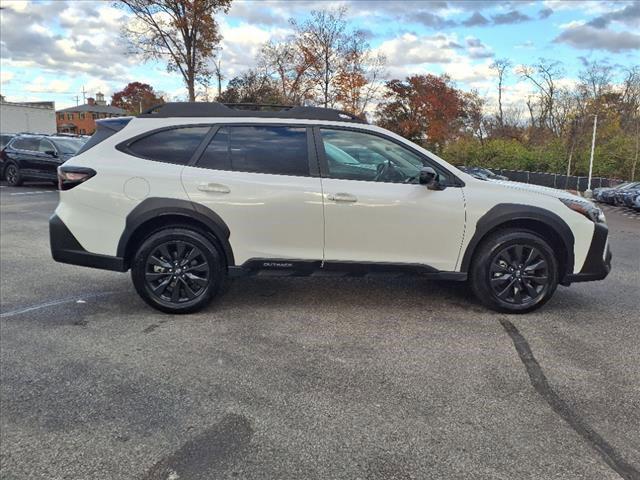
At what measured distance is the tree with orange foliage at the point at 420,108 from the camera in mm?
46781

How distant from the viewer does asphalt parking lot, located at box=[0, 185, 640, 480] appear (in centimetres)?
262

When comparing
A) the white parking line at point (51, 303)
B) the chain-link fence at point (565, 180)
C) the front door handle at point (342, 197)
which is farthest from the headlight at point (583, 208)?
the chain-link fence at point (565, 180)

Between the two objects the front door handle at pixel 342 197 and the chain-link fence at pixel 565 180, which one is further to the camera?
the chain-link fence at pixel 565 180

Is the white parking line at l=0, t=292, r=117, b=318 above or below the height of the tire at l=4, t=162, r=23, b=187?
below

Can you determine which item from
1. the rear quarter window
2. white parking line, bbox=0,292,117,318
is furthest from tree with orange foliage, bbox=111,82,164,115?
white parking line, bbox=0,292,117,318

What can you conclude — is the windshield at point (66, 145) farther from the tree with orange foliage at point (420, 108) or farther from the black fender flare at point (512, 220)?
the tree with orange foliage at point (420, 108)

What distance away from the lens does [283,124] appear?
4719mm

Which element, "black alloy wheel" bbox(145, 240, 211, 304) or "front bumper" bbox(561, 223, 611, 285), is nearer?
"black alloy wheel" bbox(145, 240, 211, 304)

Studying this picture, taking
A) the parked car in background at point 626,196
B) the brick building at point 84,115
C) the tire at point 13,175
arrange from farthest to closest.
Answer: the brick building at point 84,115, the parked car in background at point 626,196, the tire at point 13,175

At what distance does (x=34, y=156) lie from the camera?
16578 mm

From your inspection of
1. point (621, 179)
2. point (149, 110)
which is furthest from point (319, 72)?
point (149, 110)

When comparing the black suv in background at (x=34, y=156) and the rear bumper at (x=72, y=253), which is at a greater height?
the black suv in background at (x=34, y=156)

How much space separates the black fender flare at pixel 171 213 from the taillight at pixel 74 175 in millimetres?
508

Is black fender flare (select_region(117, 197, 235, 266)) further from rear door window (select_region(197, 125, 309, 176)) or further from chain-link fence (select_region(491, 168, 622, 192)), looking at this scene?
chain-link fence (select_region(491, 168, 622, 192))
